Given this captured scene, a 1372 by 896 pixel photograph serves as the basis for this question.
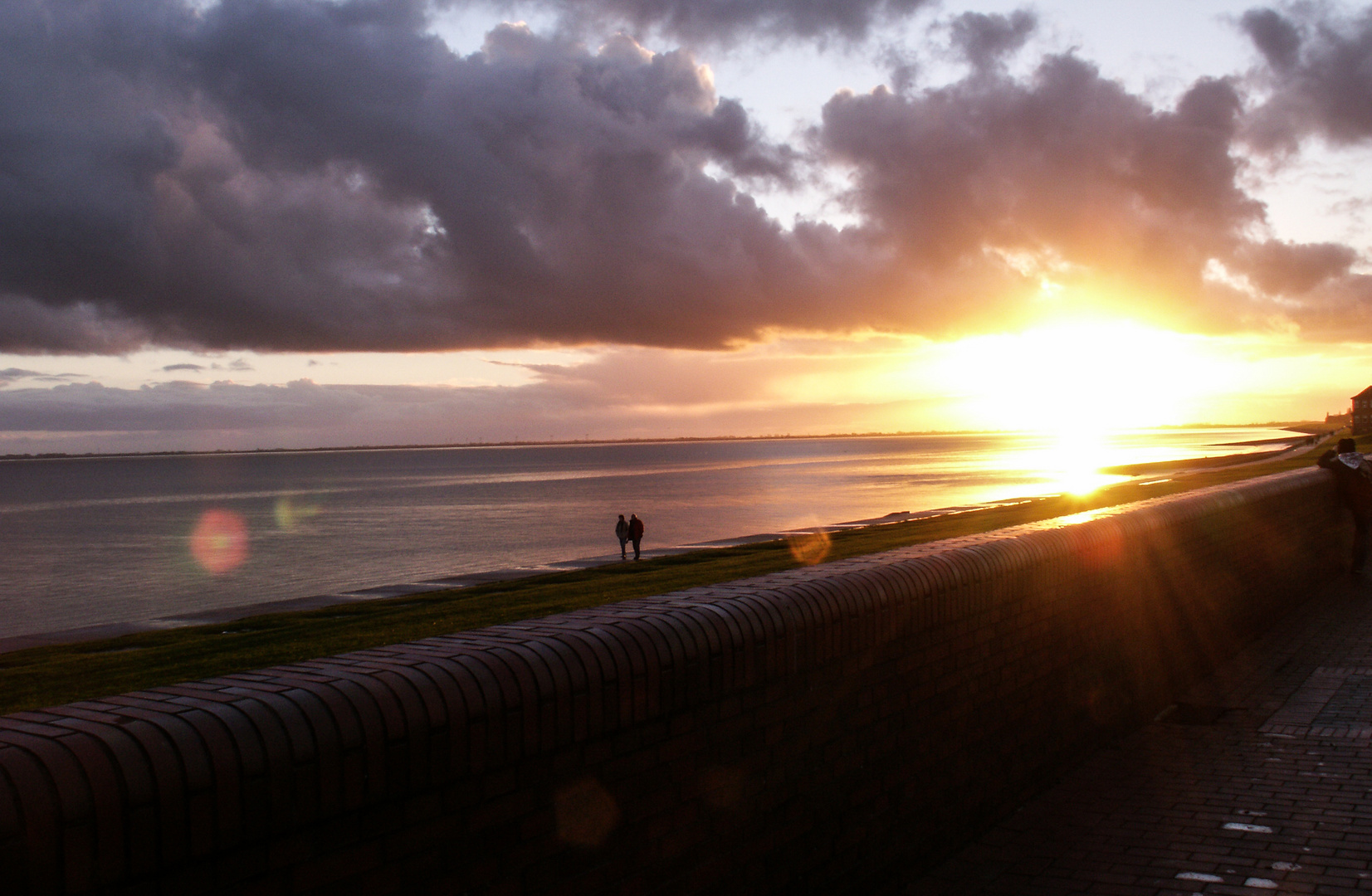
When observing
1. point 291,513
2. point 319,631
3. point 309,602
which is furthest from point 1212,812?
point 291,513

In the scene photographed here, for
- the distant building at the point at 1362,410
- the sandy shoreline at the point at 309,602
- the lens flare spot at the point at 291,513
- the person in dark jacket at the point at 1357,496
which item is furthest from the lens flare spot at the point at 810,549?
the distant building at the point at 1362,410

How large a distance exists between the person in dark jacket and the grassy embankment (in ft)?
13.0

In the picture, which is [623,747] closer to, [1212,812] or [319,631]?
[1212,812]

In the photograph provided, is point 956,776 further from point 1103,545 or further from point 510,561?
point 510,561

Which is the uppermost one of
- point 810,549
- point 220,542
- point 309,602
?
point 810,549

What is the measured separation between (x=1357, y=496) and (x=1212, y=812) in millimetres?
10216

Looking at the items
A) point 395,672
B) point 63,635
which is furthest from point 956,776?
point 63,635

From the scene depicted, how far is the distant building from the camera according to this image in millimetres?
113812

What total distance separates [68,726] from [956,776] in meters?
4.01

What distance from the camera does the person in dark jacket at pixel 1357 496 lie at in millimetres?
13586

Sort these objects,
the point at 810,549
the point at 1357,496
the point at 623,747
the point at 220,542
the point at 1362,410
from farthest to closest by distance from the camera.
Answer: the point at 1362,410
the point at 220,542
the point at 810,549
the point at 1357,496
the point at 623,747

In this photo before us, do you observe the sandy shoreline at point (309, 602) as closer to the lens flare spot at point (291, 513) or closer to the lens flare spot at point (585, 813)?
the lens flare spot at point (585, 813)

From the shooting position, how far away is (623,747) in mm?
3330

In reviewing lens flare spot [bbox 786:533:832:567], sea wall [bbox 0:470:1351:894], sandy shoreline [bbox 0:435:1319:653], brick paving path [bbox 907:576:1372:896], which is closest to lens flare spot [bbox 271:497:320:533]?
sandy shoreline [bbox 0:435:1319:653]
